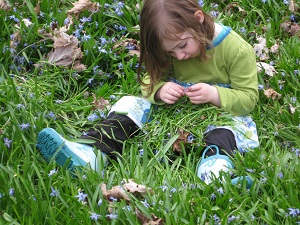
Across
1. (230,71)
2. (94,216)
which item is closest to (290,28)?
(230,71)

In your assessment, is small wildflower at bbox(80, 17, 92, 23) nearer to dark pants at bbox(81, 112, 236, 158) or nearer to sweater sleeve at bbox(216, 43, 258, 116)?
dark pants at bbox(81, 112, 236, 158)

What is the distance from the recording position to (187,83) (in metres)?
3.84

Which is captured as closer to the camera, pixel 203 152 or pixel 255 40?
pixel 203 152

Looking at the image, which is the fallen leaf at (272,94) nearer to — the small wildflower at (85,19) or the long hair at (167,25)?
the long hair at (167,25)

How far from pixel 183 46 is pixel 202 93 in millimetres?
299

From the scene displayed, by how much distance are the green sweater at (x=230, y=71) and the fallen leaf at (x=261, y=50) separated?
0.73 m

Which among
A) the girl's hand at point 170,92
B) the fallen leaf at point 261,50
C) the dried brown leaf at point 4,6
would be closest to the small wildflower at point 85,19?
the dried brown leaf at point 4,6

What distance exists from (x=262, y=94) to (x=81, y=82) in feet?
3.89

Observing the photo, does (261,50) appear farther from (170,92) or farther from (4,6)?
(4,6)

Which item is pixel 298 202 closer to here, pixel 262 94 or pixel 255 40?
pixel 262 94

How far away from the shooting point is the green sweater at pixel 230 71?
3.67m

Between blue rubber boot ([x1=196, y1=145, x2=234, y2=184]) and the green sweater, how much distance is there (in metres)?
0.42

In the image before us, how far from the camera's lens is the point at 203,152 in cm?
351

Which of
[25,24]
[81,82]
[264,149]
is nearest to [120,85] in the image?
[81,82]
